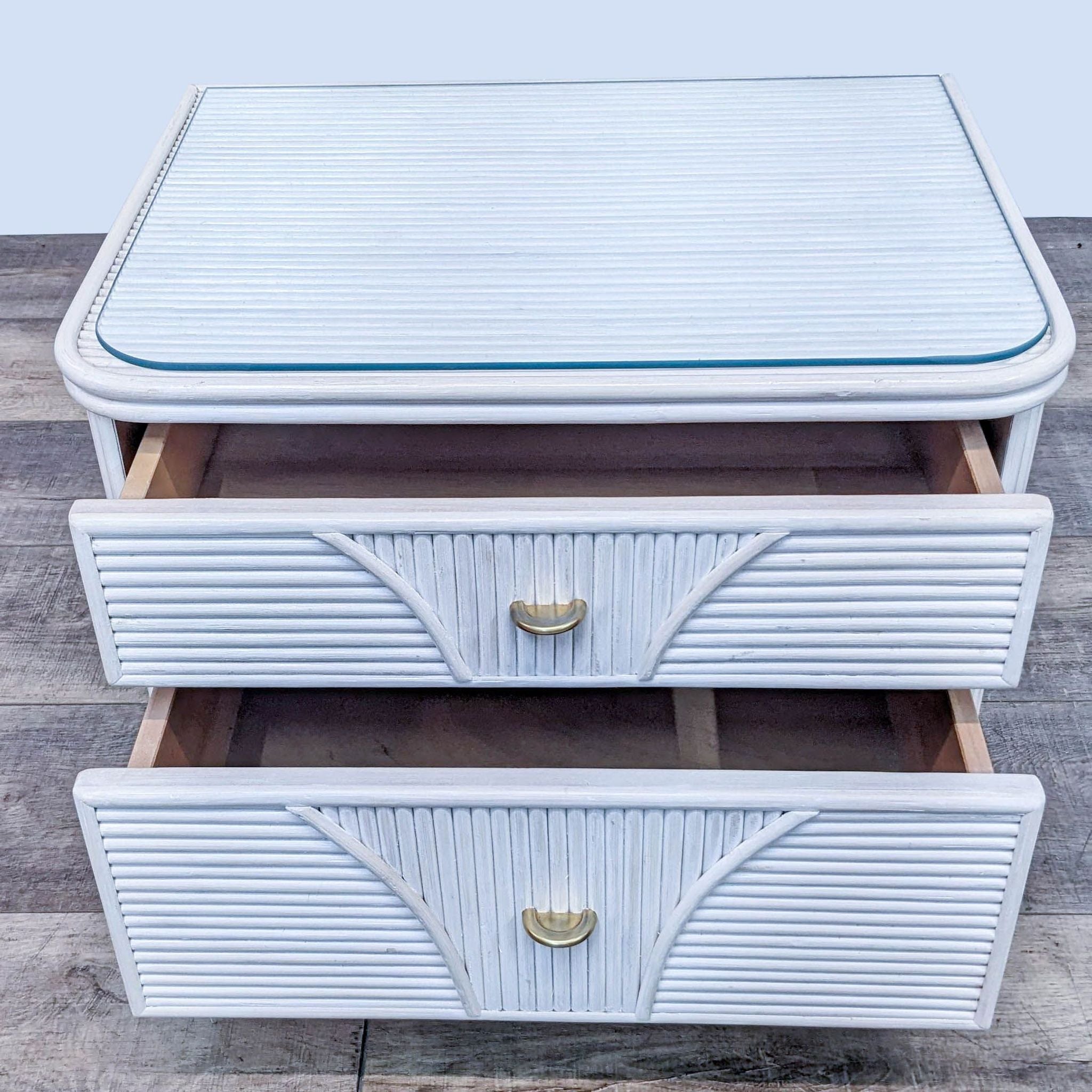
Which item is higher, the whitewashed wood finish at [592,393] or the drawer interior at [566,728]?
the whitewashed wood finish at [592,393]

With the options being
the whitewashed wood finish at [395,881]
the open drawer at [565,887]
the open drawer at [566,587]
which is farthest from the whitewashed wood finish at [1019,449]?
the whitewashed wood finish at [395,881]

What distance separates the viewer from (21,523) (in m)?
1.33

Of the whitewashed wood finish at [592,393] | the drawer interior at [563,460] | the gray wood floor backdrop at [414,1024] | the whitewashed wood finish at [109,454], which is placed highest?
the whitewashed wood finish at [592,393]

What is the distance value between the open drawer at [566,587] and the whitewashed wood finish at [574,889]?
81mm

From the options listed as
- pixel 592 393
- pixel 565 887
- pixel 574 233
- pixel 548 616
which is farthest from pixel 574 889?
pixel 574 233

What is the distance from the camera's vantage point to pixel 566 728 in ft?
3.18

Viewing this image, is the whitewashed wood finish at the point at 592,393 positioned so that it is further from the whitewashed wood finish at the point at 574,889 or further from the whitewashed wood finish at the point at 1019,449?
the whitewashed wood finish at the point at 574,889

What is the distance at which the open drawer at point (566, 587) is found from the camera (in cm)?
76

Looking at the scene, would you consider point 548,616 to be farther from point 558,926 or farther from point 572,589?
point 558,926

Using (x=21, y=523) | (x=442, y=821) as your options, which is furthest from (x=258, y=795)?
(x=21, y=523)

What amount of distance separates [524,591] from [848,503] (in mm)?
176

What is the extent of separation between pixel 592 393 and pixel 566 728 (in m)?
0.28

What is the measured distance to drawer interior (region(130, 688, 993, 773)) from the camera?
3.10 feet

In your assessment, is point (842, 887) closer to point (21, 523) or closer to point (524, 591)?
point (524, 591)
